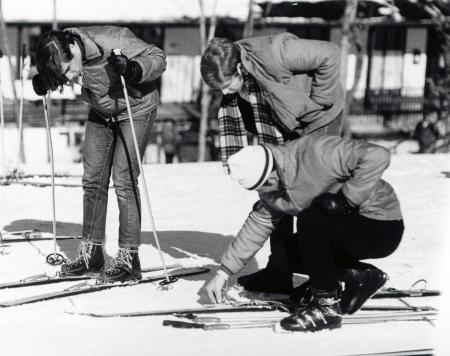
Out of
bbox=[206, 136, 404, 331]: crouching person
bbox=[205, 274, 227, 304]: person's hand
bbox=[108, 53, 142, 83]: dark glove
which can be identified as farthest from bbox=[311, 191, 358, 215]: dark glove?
bbox=[108, 53, 142, 83]: dark glove

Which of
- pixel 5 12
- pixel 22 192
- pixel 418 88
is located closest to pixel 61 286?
pixel 22 192

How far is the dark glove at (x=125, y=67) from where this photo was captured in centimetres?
503

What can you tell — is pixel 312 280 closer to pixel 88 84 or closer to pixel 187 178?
pixel 88 84

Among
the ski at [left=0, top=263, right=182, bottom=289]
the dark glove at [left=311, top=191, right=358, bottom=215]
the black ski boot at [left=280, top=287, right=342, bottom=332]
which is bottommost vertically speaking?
the ski at [left=0, top=263, right=182, bottom=289]

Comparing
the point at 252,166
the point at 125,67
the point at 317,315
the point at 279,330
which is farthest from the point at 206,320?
the point at 125,67

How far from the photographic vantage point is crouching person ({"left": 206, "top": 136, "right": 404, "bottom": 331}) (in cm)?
433

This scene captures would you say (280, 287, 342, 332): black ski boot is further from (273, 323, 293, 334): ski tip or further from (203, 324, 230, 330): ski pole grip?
(203, 324, 230, 330): ski pole grip

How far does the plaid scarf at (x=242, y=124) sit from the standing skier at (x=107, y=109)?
55 centimetres

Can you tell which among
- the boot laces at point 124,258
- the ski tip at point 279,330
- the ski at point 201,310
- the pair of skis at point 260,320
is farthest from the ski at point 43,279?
the ski tip at point 279,330

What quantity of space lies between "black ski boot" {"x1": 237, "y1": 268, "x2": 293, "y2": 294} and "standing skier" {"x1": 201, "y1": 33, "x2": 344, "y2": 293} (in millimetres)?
79

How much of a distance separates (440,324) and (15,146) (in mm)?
14886

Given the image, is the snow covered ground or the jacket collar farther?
the jacket collar

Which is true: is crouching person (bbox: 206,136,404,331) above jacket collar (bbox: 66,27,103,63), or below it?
below

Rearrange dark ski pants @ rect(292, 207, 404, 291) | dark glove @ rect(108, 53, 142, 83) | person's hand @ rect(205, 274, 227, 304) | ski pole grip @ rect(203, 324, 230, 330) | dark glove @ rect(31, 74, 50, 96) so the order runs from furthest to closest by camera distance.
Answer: dark glove @ rect(31, 74, 50, 96)
dark glove @ rect(108, 53, 142, 83)
person's hand @ rect(205, 274, 227, 304)
ski pole grip @ rect(203, 324, 230, 330)
dark ski pants @ rect(292, 207, 404, 291)
